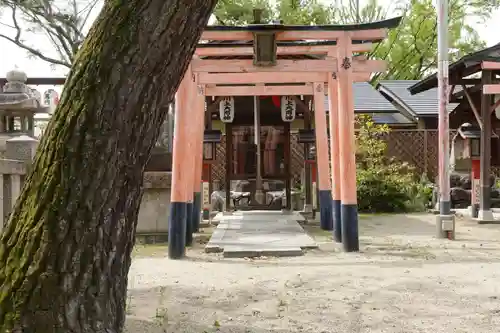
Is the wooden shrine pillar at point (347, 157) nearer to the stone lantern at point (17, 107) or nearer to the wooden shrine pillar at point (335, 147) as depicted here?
the wooden shrine pillar at point (335, 147)

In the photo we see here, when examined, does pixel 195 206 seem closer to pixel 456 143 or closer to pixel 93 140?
pixel 456 143

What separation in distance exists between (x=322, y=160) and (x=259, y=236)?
2265mm

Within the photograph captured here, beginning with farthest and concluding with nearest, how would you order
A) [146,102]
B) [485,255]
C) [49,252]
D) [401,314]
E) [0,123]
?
[0,123] < [485,255] < [401,314] < [146,102] < [49,252]

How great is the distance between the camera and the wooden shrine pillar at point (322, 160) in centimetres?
1045

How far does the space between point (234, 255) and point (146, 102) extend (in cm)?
532

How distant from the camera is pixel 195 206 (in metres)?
10.7

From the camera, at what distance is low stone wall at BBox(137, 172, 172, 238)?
877 centimetres

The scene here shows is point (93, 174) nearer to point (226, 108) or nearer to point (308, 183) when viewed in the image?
point (226, 108)

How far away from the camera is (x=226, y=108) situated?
42.1 ft

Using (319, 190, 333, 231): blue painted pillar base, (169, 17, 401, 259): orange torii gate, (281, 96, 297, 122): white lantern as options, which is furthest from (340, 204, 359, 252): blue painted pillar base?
(281, 96, 297, 122): white lantern

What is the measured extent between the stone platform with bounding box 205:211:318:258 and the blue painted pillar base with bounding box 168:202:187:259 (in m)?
0.58

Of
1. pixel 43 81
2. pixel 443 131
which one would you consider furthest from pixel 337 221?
pixel 43 81

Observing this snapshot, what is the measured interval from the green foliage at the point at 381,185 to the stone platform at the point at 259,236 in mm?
3247

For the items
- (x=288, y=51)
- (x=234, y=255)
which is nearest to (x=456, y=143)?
(x=288, y=51)
